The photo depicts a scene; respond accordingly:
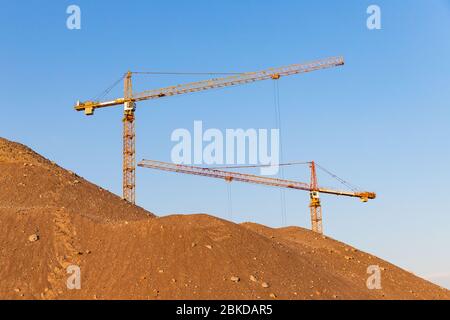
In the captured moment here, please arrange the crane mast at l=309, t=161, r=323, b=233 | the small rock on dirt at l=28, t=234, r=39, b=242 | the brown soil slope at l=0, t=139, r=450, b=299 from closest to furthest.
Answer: the brown soil slope at l=0, t=139, r=450, b=299 < the small rock on dirt at l=28, t=234, r=39, b=242 < the crane mast at l=309, t=161, r=323, b=233

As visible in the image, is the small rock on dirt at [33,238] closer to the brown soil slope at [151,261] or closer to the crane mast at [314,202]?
the brown soil slope at [151,261]

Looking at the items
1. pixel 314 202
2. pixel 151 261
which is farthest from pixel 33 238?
pixel 314 202

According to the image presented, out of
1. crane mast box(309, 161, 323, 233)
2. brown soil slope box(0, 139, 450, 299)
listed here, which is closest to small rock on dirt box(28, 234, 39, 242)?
brown soil slope box(0, 139, 450, 299)

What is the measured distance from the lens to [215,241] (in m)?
29.7

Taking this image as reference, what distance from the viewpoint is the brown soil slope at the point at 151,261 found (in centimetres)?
2517

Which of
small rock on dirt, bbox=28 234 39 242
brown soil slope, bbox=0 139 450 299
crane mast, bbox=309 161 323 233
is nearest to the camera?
brown soil slope, bbox=0 139 450 299

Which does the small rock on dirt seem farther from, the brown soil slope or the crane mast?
the crane mast

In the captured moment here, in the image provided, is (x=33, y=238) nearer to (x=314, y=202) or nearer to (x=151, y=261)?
(x=151, y=261)

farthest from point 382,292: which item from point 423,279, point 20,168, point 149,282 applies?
point 20,168

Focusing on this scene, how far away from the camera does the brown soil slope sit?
25.2 meters

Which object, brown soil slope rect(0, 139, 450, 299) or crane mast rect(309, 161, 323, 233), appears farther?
crane mast rect(309, 161, 323, 233)

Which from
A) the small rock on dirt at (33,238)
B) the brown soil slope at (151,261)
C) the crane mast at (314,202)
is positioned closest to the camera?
the brown soil slope at (151,261)

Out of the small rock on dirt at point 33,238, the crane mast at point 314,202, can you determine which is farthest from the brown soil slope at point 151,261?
the crane mast at point 314,202

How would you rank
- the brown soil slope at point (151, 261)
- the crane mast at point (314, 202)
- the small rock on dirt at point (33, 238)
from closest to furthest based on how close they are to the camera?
the brown soil slope at point (151, 261) < the small rock on dirt at point (33, 238) < the crane mast at point (314, 202)
